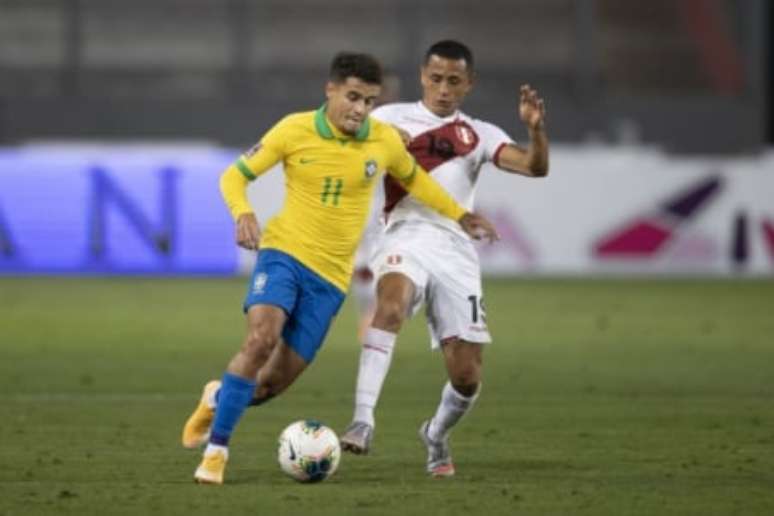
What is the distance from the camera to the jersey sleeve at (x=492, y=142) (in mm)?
9750

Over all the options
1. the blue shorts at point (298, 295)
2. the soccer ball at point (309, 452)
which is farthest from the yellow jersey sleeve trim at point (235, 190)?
the soccer ball at point (309, 452)

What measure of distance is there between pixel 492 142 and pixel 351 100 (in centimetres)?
104

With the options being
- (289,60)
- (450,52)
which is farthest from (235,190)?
(289,60)

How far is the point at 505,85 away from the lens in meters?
32.0

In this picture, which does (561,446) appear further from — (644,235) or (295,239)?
(644,235)

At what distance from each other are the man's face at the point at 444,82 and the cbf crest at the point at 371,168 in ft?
2.58

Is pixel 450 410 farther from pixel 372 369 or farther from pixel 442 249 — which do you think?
pixel 442 249

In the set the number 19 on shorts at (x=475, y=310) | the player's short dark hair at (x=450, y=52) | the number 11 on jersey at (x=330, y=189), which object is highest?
the player's short dark hair at (x=450, y=52)

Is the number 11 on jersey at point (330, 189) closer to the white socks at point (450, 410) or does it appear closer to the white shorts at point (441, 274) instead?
the white shorts at point (441, 274)

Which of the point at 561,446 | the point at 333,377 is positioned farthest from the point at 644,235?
the point at 561,446

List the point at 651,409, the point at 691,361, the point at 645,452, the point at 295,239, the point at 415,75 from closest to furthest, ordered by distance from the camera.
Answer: the point at 295,239
the point at 645,452
the point at 651,409
the point at 691,361
the point at 415,75

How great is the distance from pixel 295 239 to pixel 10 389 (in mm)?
4683

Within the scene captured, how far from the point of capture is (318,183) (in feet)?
29.6

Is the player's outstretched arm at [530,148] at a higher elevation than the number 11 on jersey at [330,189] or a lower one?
higher
